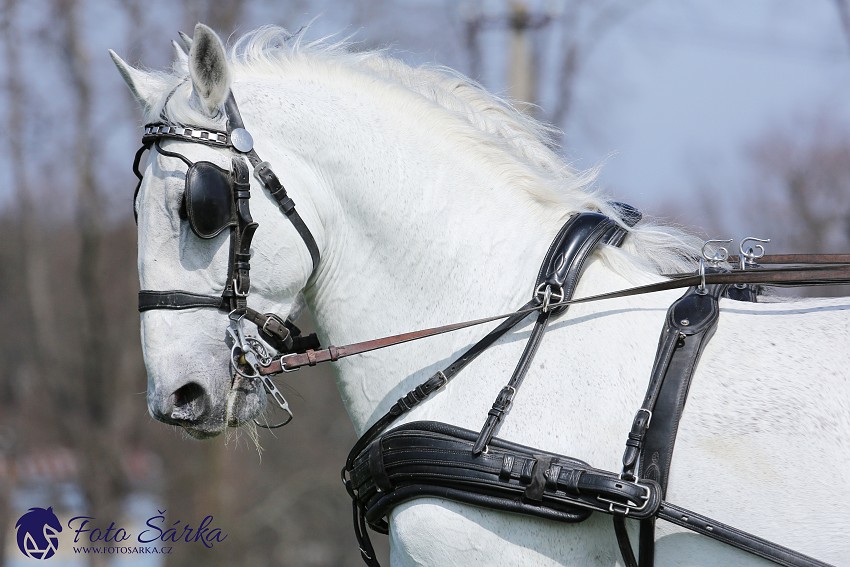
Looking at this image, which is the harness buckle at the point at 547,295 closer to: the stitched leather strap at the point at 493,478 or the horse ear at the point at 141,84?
the stitched leather strap at the point at 493,478

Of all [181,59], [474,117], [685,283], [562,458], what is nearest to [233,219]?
[181,59]

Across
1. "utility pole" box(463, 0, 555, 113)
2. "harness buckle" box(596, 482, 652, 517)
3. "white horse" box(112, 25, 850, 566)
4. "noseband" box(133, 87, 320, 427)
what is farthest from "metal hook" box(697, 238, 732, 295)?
"utility pole" box(463, 0, 555, 113)

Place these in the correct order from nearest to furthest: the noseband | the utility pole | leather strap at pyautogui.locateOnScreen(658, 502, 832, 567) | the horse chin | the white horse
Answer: leather strap at pyautogui.locateOnScreen(658, 502, 832, 567) → the white horse → the noseband → the horse chin → the utility pole

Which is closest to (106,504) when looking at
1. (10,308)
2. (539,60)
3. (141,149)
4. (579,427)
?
(539,60)

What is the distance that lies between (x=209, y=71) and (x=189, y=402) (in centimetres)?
105

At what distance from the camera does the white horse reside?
2.35 metres

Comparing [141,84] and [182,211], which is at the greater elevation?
[141,84]

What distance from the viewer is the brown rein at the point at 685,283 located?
260 cm

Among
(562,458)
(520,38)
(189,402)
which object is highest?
(520,38)

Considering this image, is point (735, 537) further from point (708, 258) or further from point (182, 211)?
point (182, 211)

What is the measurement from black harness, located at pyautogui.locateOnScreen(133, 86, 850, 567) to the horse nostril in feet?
0.48

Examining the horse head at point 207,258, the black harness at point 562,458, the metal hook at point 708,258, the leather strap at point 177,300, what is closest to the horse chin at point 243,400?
the horse head at point 207,258

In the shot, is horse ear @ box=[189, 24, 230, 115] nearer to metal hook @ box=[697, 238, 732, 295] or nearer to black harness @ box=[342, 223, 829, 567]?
black harness @ box=[342, 223, 829, 567]

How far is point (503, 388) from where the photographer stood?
2545 millimetres
